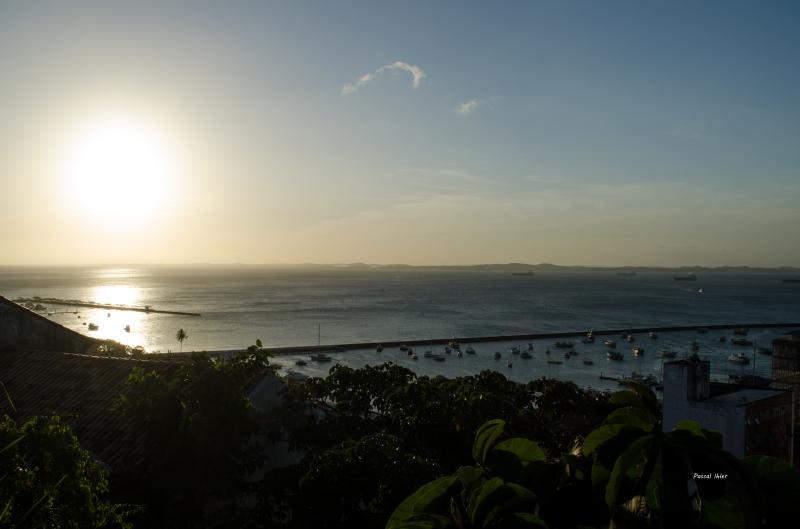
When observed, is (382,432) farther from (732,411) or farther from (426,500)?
(732,411)

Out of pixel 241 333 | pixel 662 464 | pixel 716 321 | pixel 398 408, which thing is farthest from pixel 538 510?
pixel 716 321

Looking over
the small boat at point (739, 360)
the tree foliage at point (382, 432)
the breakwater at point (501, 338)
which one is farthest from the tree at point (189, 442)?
the small boat at point (739, 360)

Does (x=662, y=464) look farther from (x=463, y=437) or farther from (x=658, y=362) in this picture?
(x=658, y=362)

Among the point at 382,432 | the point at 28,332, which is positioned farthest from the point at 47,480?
the point at 28,332

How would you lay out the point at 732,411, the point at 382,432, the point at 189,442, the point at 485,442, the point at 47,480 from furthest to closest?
the point at 732,411 → the point at 382,432 → the point at 189,442 → the point at 47,480 → the point at 485,442

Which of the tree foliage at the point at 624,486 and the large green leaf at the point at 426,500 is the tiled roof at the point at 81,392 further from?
the tree foliage at the point at 624,486
